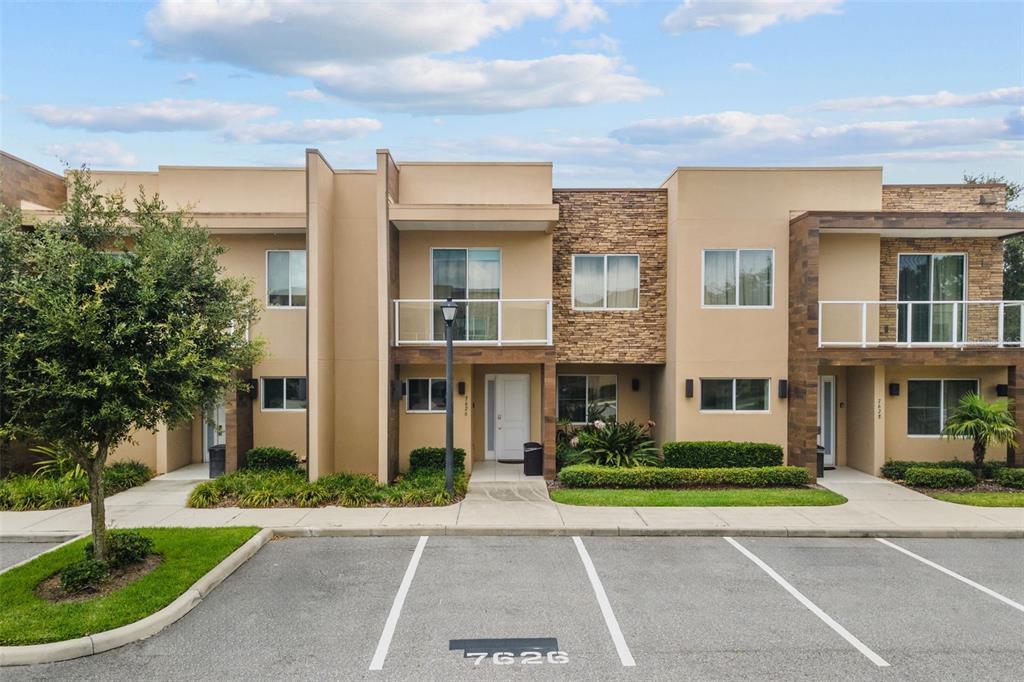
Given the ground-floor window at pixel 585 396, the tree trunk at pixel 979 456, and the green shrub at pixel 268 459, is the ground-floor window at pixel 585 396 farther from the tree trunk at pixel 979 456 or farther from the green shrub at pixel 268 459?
the tree trunk at pixel 979 456

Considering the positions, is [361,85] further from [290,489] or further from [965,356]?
[965,356]

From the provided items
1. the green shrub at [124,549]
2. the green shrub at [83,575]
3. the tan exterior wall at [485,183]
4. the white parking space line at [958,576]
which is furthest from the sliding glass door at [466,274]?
the white parking space line at [958,576]

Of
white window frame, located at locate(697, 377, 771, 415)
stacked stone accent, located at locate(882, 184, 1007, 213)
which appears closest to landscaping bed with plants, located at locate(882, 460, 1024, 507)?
white window frame, located at locate(697, 377, 771, 415)

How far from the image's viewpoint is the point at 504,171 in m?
15.0

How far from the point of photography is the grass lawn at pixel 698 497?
37.5ft

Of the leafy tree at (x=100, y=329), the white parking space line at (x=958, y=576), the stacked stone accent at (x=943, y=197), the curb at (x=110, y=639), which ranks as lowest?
the white parking space line at (x=958, y=576)

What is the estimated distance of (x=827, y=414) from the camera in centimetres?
1542

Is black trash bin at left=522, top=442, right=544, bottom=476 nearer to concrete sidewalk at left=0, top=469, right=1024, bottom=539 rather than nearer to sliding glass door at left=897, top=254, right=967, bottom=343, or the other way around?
concrete sidewalk at left=0, top=469, right=1024, bottom=539

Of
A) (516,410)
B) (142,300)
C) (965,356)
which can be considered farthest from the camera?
(516,410)

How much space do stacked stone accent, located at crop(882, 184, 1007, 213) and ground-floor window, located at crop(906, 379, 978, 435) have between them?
422 centimetres

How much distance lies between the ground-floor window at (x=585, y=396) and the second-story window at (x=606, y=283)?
2082mm

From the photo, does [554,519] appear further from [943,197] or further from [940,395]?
[943,197]

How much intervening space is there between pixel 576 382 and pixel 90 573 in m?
11.3

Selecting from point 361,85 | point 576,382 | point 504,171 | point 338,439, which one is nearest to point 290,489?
point 338,439
